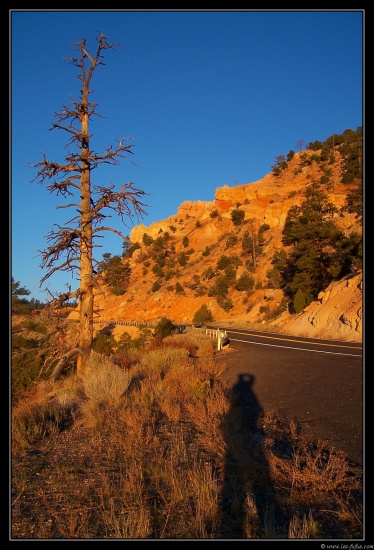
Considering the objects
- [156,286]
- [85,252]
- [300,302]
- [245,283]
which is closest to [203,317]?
[245,283]

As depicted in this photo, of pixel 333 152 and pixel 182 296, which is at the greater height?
pixel 333 152

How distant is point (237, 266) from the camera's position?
228ft

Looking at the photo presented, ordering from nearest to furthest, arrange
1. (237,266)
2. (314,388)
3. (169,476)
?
(169,476)
(314,388)
(237,266)

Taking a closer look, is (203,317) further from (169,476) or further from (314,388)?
(169,476)

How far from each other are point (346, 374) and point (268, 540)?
392 inches

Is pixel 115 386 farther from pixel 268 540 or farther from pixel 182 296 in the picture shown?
pixel 182 296

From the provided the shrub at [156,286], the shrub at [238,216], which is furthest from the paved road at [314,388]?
the shrub at [238,216]

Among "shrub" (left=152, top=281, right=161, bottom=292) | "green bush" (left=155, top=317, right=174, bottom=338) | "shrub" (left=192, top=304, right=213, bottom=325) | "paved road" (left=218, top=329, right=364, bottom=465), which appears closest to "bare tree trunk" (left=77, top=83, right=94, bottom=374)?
"paved road" (left=218, top=329, right=364, bottom=465)

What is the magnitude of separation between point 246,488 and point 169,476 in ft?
2.82

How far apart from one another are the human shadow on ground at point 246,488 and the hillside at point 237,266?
72.0 feet

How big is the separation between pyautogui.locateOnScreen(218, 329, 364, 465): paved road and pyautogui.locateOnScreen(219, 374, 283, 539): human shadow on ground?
3.79 feet

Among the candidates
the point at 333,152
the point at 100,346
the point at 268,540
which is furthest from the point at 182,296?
the point at 268,540

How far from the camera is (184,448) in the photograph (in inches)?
251
